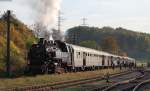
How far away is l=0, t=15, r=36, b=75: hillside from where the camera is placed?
194 feet

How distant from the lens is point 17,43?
71.2m

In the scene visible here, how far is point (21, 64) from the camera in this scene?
59812 mm

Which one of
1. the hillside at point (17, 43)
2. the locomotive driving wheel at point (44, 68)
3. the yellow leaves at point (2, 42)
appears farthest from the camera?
the yellow leaves at point (2, 42)

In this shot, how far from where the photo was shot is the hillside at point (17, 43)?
59.0 meters

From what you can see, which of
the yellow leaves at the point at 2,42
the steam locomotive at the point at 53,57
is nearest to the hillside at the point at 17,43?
the yellow leaves at the point at 2,42

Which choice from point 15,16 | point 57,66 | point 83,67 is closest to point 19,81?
point 57,66

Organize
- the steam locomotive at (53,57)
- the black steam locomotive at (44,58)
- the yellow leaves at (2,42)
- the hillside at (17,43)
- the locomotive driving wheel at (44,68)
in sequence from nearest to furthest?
1. the locomotive driving wheel at (44,68)
2. the black steam locomotive at (44,58)
3. the steam locomotive at (53,57)
4. the hillside at (17,43)
5. the yellow leaves at (2,42)

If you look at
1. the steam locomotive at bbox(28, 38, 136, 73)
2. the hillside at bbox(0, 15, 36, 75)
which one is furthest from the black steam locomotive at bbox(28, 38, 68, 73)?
the hillside at bbox(0, 15, 36, 75)

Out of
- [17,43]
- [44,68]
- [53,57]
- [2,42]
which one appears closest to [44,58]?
[53,57]

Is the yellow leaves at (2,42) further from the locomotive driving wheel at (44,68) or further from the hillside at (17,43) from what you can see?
the locomotive driving wheel at (44,68)

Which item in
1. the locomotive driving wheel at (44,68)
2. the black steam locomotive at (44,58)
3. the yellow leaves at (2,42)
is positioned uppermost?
the yellow leaves at (2,42)

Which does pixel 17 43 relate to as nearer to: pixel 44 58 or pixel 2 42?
pixel 2 42

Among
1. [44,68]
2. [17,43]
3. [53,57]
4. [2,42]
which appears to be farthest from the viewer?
[17,43]

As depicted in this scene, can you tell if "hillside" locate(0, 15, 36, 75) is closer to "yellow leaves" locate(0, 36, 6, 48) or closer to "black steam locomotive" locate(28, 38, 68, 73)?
"yellow leaves" locate(0, 36, 6, 48)
